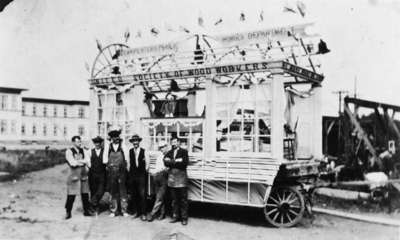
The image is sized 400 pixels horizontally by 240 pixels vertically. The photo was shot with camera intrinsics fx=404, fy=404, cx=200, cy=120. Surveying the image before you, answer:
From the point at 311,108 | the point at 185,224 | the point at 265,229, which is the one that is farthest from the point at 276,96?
the point at 185,224

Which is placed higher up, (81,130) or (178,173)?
(81,130)

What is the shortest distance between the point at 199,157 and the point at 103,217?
8.03 ft

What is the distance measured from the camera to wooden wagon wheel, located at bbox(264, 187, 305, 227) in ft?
25.6

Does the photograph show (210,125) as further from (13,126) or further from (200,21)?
(13,126)

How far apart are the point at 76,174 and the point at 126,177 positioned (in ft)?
3.42

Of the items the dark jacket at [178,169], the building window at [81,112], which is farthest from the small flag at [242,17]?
the building window at [81,112]

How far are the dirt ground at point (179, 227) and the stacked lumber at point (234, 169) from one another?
95 cm

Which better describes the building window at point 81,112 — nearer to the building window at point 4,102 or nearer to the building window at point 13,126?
the building window at point 13,126

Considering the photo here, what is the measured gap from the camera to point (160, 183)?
8.59 metres

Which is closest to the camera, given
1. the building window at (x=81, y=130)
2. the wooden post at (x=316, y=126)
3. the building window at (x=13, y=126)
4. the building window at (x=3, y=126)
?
the wooden post at (x=316, y=126)

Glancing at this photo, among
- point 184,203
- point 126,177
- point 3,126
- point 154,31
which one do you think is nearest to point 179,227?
point 184,203

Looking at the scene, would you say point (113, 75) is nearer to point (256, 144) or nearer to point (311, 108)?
point (256, 144)

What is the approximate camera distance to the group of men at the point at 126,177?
811cm

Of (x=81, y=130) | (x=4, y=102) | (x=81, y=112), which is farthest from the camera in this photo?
(x=81, y=130)
